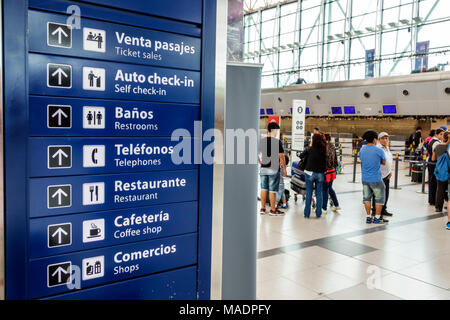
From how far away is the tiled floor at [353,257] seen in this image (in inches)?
173

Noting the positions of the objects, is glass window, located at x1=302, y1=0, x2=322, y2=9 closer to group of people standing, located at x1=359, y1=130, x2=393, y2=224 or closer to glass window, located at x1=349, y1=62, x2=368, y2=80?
glass window, located at x1=349, y1=62, x2=368, y2=80

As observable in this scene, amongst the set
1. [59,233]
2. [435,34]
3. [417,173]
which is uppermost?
[435,34]

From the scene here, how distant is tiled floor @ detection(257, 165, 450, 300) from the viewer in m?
4.41

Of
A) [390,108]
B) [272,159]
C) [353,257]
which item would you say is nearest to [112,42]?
[353,257]

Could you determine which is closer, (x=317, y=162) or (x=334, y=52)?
(x=317, y=162)

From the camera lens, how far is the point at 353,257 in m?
5.62

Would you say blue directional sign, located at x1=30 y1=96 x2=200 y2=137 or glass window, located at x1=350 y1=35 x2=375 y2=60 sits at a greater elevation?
glass window, located at x1=350 y1=35 x2=375 y2=60

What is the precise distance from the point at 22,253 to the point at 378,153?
6.40 m

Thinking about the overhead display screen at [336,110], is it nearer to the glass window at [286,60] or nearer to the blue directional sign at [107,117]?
the glass window at [286,60]

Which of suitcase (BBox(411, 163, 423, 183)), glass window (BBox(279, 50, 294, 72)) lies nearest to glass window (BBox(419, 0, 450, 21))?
glass window (BBox(279, 50, 294, 72))

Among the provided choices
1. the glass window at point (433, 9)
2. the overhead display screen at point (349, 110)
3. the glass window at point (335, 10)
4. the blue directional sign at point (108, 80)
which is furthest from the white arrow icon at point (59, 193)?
the glass window at point (335, 10)

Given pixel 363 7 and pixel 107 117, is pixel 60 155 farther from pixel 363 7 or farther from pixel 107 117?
pixel 363 7
